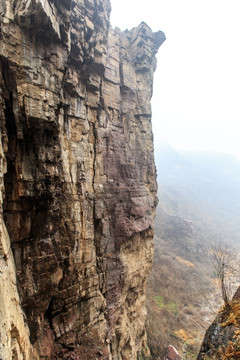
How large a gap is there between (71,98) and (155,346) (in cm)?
1720

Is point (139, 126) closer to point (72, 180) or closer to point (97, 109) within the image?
point (97, 109)

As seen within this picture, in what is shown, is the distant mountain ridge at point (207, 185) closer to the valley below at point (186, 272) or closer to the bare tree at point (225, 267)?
the valley below at point (186, 272)

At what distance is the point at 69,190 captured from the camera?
6.93m

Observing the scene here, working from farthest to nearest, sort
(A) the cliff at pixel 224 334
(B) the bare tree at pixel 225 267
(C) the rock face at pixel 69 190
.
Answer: (B) the bare tree at pixel 225 267, (C) the rock face at pixel 69 190, (A) the cliff at pixel 224 334

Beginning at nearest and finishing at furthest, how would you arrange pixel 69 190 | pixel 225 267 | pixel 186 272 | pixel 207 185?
pixel 69 190 < pixel 225 267 < pixel 186 272 < pixel 207 185

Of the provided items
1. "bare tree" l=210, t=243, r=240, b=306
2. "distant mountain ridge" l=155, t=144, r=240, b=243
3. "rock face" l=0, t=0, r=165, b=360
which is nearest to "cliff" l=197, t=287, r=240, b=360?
"bare tree" l=210, t=243, r=240, b=306

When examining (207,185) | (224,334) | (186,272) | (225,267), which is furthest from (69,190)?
(207,185)

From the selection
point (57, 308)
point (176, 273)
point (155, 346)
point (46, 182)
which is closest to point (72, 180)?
point (46, 182)

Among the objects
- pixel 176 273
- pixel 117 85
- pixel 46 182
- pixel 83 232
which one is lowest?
pixel 176 273

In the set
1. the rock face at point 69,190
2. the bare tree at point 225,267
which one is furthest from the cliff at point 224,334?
the rock face at point 69,190

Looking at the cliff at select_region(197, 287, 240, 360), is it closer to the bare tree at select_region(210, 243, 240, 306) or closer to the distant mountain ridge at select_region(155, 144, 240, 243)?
the bare tree at select_region(210, 243, 240, 306)

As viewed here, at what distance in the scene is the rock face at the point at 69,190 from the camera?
16.8 feet

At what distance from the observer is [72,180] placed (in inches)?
280

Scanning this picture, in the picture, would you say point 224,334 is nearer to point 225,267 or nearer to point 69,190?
point 225,267
